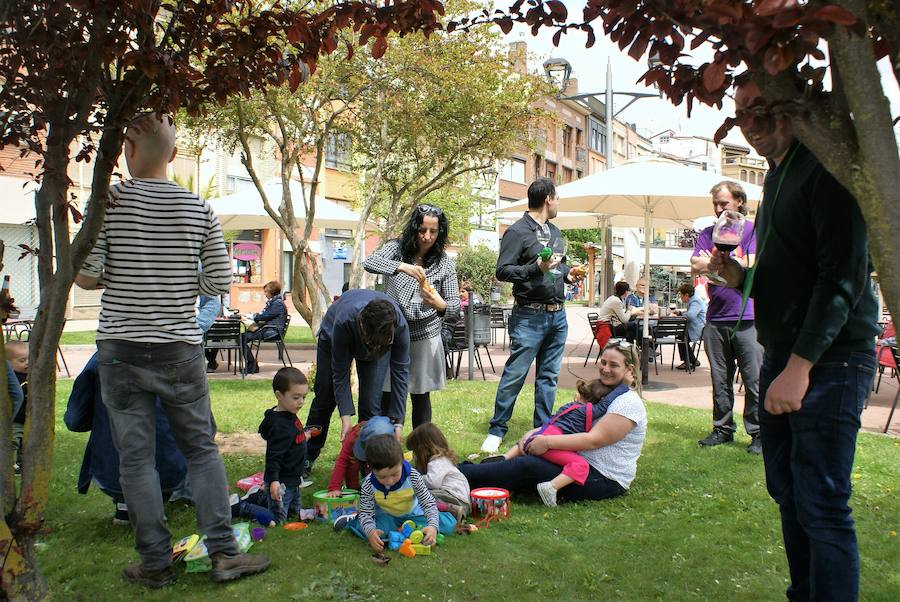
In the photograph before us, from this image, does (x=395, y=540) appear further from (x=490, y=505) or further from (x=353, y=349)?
(x=353, y=349)

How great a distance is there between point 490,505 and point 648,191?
5712mm

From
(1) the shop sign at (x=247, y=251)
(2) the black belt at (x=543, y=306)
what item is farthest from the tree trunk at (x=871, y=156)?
(1) the shop sign at (x=247, y=251)

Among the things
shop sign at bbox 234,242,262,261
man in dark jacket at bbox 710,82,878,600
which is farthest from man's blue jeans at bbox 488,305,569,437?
shop sign at bbox 234,242,262,261

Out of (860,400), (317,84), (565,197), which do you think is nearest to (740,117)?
(860,400)

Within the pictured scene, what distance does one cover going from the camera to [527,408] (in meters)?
8.14

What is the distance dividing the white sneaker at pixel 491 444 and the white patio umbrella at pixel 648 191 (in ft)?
13.7

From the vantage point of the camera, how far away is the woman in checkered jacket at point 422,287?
5.32 meters

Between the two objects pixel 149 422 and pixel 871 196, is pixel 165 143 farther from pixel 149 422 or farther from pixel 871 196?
pixel 871 196

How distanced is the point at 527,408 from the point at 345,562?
183 inches

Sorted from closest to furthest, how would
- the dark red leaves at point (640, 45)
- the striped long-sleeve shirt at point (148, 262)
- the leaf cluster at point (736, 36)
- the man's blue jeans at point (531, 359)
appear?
the leaf cluster at point (736, 36), the dark red leaves at point (640, 45), the striped long-sleeve shirt at point (148, 262), the man's blue jeans at point (531, 359)

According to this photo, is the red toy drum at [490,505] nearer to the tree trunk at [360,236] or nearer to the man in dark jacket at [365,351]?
the man in dark jacket at [365,351]

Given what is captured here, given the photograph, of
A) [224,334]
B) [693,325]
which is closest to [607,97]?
[693,325]

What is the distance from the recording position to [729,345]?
236 inches

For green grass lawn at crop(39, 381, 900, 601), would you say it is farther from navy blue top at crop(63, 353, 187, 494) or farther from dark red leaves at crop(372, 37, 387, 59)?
dark red leaves at crop(372, 37, 387, 59)
